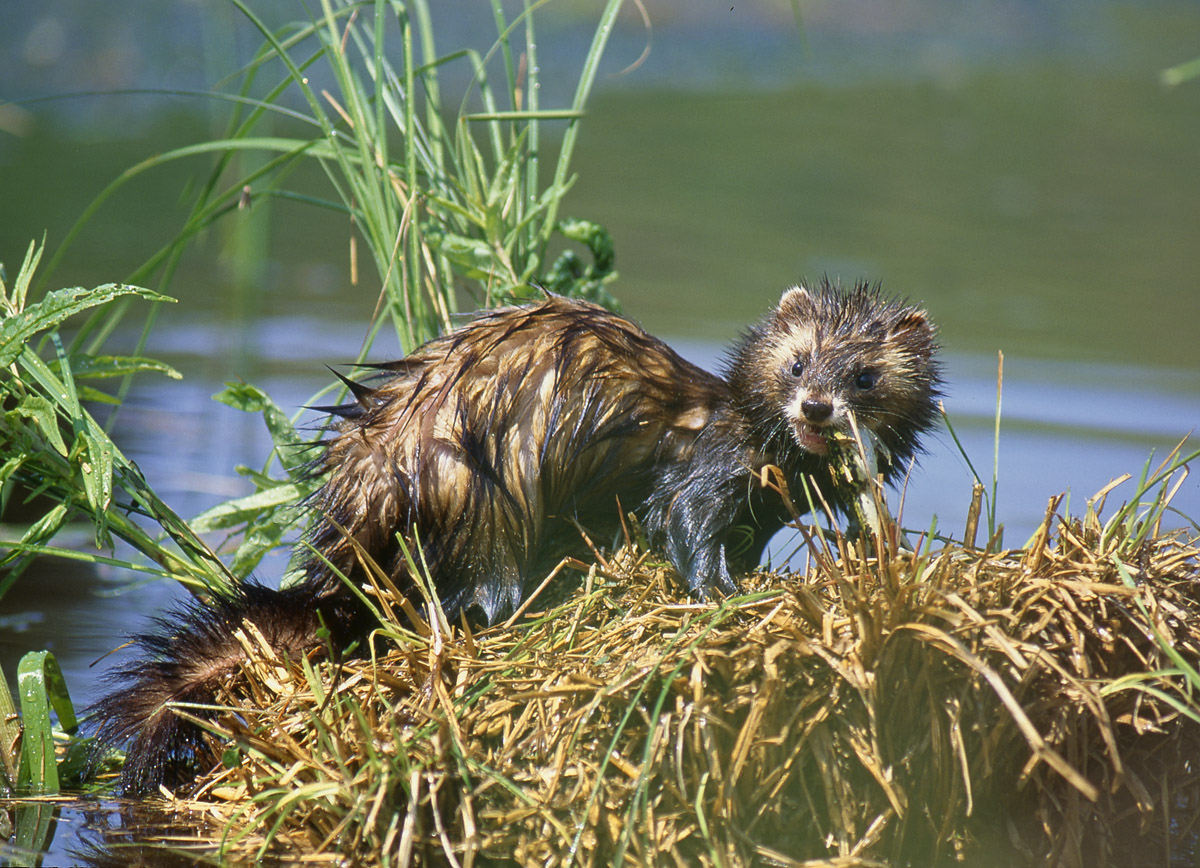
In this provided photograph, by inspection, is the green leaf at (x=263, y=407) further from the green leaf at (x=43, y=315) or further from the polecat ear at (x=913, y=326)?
the polecat ear at (x=913, y=326)

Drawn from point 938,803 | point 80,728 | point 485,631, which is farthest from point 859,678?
point 80,728

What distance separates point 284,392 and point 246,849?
4.14 meters

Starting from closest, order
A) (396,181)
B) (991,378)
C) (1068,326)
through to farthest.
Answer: (396,181)
(991,378)
(1068,326)

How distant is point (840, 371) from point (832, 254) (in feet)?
20.2

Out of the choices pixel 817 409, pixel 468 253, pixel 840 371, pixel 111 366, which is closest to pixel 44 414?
pixel 111 366

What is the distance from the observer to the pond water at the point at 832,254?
6094 millimetres

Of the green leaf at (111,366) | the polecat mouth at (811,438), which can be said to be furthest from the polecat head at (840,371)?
the green leaf at (111,366)

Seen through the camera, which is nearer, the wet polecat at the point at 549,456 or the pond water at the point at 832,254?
the wet polecat at the point at 549,456

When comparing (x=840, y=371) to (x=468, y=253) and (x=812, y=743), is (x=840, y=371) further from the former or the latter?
(x=468, y=253)

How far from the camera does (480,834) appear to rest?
2.83 meters

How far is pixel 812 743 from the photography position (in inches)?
113

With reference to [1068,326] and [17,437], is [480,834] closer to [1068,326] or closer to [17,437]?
[17,437]

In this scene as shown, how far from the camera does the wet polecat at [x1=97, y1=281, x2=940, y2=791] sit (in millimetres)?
3518

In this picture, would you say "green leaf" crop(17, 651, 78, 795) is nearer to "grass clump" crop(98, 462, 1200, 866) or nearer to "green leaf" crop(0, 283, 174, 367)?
"grass clump" crop(98, 462, 1200, 866)
